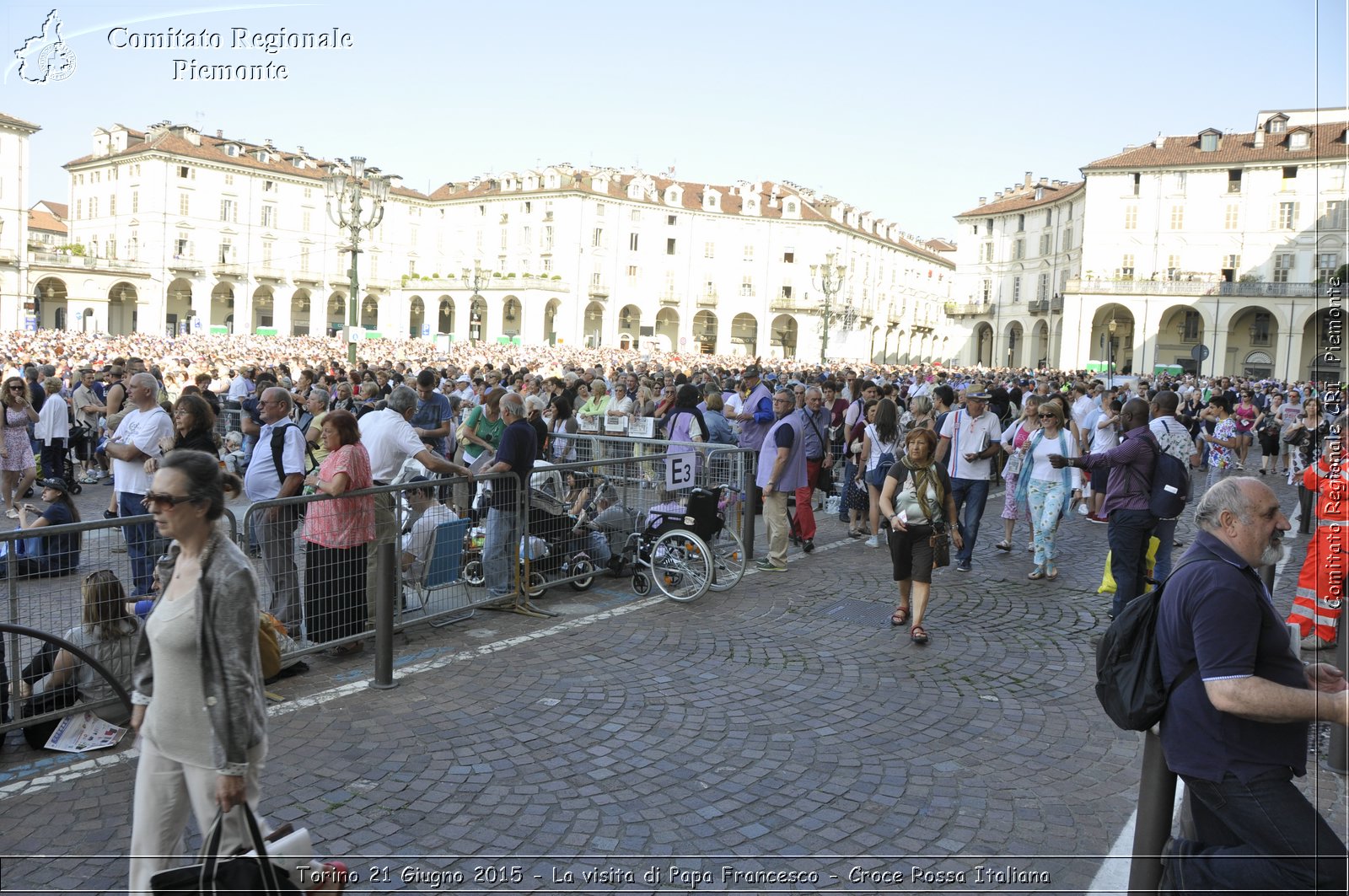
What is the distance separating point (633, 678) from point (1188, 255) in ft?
204

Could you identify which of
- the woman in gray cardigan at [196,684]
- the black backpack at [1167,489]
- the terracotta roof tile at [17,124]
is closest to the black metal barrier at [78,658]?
the woman in gray cardigan at [196,684]

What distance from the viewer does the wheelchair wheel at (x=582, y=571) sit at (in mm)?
8125

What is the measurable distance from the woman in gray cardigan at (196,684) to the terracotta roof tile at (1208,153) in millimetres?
60058

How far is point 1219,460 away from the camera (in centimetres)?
1314

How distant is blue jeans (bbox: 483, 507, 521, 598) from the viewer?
7.38 meters

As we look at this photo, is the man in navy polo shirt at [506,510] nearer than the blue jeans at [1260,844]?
No

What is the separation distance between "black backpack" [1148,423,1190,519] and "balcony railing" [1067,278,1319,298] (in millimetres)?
53819

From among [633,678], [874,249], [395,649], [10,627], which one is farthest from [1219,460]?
[874,249]

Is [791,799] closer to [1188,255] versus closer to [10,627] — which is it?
[10,627]

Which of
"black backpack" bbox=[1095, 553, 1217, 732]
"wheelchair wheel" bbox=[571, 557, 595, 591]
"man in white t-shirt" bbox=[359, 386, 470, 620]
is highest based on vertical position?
"man in white t-shirt" bbox=[359, 386, 470, 620]

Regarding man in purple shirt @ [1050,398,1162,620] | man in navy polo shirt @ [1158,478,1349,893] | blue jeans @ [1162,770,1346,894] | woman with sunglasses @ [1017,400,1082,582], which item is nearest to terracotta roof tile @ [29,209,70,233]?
woman with sunglasses @ [1017,400,1082,582]

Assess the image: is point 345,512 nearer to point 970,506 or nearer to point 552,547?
point 552,547

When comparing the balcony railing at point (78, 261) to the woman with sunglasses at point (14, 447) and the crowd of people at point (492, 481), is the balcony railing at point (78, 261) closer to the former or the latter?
the crowd of people at point (492, 481)

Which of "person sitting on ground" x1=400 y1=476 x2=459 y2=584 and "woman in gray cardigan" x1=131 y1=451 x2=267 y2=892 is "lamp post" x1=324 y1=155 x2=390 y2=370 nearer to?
"person sitting on ground" x1=400 y1=476 x2=459 y2=584
